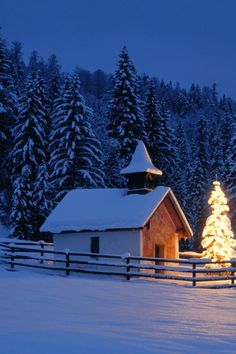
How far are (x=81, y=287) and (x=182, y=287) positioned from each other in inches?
197

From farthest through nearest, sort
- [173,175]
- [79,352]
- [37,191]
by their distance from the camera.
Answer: [173,175] → [37,191] → [79,352]

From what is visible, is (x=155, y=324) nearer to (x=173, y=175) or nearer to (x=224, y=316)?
(x=224, y=316)

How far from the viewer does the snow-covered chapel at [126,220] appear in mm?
28672

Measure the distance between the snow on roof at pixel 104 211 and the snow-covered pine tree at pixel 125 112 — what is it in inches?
675

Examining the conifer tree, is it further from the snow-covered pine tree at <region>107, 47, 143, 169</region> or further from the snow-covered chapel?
the snow-covered chapel

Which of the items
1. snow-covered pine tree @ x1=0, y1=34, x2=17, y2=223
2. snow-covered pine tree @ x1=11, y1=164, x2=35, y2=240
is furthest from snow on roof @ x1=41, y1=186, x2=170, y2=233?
snow-covered pine tree @ x1=0, y1=34, x2=17, y2=223

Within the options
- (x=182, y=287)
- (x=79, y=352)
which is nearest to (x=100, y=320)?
(x=79, y=352)

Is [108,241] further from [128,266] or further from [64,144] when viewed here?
[64,144]

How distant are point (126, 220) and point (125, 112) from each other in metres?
25.6

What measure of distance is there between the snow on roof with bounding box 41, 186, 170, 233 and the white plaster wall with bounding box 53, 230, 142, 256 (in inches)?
17.8

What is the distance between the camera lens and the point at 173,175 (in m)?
59.5

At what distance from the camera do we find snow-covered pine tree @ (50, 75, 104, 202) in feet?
145

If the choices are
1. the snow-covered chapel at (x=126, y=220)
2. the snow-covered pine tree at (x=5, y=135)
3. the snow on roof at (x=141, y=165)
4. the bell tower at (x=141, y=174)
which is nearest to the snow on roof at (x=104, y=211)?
the snow-covered chapel at (x=126, y=220)

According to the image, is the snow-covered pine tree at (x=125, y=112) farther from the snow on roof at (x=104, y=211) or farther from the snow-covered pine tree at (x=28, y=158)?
the snow on roof at (x=104, y=211)
